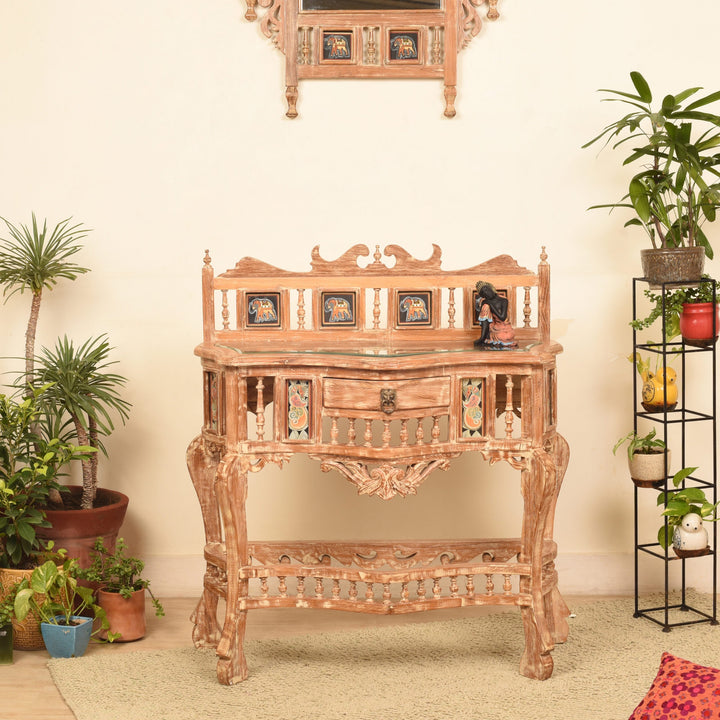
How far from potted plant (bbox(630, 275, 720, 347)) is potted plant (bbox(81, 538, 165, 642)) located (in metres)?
2.16

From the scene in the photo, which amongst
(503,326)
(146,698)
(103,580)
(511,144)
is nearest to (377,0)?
(511,144)

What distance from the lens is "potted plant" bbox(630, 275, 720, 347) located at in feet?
13.1

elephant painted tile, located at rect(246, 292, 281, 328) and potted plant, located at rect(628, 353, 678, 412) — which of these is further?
potted plant, located at rect(628, 353, 678, 412)

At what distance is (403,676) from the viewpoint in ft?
12.0

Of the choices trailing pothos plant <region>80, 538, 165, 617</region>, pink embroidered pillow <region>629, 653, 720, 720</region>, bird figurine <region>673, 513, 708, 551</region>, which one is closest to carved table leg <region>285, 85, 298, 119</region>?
trailing pothos plant <region>80, 538, 165, 617</region>

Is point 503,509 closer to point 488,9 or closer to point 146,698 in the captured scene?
point 146,698

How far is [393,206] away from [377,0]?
0.84 metres

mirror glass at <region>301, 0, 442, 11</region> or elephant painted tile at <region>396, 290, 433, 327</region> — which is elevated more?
mirror glass at <region>301, 0, 442, 11</region>

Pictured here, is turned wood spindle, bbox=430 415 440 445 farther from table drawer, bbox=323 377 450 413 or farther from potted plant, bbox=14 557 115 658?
potted plant, bbox=14 557 115 658

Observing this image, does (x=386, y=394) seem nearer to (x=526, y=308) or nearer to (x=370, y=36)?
(x=526, y=308)

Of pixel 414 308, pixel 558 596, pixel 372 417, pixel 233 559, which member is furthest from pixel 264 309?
pixel 558 596

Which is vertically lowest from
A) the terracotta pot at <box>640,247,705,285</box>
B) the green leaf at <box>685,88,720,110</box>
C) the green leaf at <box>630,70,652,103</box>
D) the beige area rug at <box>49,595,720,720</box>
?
the beige area rug at <box>49,595,720,720</box>

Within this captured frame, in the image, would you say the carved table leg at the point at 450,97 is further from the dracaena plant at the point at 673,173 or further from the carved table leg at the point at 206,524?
the carved table leg at the point at 206,524

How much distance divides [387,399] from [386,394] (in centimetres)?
2
